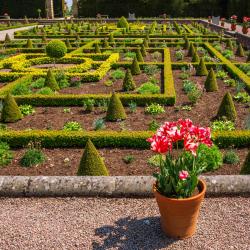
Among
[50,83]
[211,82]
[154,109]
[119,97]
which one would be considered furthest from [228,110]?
[50,83]

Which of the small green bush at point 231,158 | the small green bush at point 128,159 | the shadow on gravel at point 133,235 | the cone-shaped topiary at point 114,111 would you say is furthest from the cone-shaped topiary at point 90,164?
the cone-shaped topiary at point 114,111

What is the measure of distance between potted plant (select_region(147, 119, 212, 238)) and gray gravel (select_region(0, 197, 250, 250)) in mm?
319

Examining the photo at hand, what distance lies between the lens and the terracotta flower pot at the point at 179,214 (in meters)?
5.34

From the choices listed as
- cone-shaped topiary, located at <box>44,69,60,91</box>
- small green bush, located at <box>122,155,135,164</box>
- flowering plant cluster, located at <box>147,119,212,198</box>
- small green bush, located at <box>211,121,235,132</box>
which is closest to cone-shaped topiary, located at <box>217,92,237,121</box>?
small green bush, located at <box>211,121,235,132</box>

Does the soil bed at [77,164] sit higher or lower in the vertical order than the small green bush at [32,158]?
lower

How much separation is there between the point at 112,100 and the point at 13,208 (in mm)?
5735

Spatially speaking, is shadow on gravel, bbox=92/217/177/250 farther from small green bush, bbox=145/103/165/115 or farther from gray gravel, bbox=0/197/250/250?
small green bush, bbox=145/103/165/115

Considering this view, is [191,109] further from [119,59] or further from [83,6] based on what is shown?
[83,6]

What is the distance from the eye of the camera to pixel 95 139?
32.1ft

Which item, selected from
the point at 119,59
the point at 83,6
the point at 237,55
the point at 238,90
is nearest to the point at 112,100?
the point at 238,90

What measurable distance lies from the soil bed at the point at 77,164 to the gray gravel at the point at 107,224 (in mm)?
1807

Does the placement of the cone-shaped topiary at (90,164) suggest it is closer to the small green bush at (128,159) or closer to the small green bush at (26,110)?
the small green bush at (128,159)

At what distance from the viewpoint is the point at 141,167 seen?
8797 mm

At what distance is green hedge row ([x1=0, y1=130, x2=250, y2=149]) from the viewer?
967 cm
